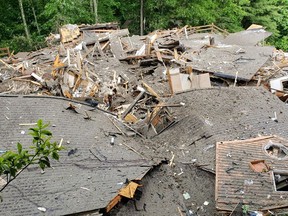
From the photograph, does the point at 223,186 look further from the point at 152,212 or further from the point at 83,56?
the point at 83,56

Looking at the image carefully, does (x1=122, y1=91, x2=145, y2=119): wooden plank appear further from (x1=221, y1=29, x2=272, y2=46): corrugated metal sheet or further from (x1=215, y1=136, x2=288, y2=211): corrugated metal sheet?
(x1=221, y1=29, x2=272, y2=46): corrugated metal sheet

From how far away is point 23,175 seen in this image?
6746 millimetres

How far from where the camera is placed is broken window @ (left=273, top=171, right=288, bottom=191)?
7.27 m

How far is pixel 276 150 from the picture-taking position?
8.09 metres

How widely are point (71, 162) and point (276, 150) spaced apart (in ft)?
15.1

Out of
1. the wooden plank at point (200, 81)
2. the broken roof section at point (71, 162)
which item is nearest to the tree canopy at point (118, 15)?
the wooden plank at point (200, 81)

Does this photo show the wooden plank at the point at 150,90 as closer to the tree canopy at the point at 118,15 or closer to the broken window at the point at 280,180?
the broken window at the point at 280,180

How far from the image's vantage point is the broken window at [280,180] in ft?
23.8

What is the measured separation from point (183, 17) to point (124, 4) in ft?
13.6

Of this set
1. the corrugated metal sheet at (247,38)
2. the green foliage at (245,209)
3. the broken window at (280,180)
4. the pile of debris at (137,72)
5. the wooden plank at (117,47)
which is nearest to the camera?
the green foliage at (245,209)

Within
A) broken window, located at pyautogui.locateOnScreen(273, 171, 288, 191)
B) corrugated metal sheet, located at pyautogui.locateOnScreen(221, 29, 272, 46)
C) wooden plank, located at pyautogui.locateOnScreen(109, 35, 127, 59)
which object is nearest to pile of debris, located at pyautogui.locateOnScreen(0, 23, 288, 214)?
wooden plank, located at pyautogui.locateOnScreen(109, 35, 127, 59)

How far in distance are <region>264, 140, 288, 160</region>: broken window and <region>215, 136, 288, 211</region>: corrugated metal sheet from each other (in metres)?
0.10

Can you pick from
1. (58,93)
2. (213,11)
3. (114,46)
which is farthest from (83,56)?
(213,11)

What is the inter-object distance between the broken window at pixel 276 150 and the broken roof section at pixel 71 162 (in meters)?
2.73
